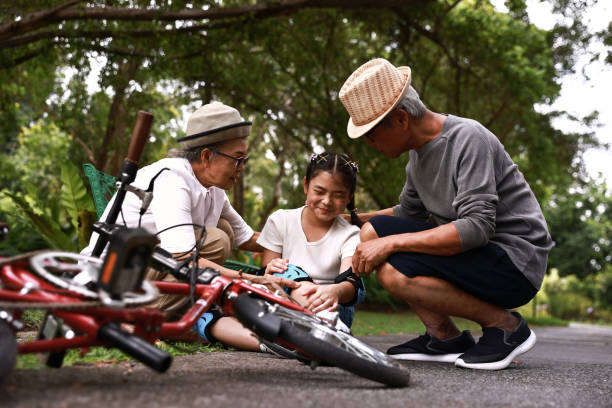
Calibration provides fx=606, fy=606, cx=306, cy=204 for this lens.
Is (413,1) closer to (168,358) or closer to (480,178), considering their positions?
(480,178)

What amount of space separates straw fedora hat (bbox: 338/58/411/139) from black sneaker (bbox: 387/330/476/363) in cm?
126

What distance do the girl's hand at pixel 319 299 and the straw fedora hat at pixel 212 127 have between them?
3.31 ft

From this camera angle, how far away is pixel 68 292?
6.00 ft

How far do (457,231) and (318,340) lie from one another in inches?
46.7

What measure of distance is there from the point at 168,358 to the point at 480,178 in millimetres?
1930

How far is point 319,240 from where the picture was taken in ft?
12.2

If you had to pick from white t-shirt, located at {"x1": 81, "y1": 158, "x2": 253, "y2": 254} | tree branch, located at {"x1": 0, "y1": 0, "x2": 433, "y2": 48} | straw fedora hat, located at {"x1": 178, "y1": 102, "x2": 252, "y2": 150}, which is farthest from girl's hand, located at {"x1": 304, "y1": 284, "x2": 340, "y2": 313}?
tree branch, located at {"x1": 0, "y1": 0, "x2": 433, "y2": 48}

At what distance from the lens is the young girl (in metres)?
3.33

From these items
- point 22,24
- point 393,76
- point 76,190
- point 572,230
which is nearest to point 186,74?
point 76,190

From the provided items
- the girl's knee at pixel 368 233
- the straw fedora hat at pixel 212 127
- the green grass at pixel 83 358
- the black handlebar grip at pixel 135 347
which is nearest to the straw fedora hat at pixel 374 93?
the girl's knee at pixel 368 233

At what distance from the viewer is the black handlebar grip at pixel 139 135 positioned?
2.21 metres

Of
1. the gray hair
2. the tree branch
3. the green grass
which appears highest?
the tree branch

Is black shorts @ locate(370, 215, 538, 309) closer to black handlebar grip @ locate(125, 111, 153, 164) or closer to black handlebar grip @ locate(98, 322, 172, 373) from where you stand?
black handlebar grip @ locate(125, 111, 153, 164)

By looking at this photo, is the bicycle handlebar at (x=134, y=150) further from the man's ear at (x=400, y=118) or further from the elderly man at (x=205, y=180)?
the man's ear at (x=400, y=118)
